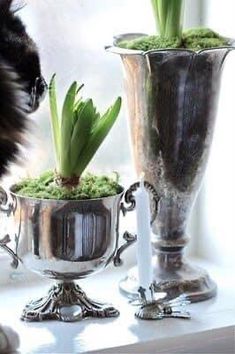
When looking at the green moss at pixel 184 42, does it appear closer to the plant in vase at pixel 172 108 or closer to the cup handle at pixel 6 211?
the plant in vase at pixel 172 108

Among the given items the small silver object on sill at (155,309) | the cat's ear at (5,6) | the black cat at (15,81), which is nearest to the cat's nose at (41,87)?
the black cat at (15,81)

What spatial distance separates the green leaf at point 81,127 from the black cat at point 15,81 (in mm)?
144

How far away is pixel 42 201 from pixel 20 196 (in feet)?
0.12

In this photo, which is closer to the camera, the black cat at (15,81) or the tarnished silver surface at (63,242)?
the tarnished silver surface at (63,242)

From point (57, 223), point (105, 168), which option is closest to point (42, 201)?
point (57, 223)

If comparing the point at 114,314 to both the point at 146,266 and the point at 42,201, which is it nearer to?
the point at 146,266

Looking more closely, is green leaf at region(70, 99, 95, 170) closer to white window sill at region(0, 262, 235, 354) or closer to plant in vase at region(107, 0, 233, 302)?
plant in vase at region(107, 0, 233, 302)

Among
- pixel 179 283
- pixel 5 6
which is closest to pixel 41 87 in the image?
pixel 5 6

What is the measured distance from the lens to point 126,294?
4.00 feet

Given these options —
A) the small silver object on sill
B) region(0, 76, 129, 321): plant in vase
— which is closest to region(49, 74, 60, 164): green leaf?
region(0, 76, 129, 321): plant in vase

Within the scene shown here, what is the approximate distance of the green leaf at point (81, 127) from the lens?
3.51 ft

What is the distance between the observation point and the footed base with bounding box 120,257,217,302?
47.4 inches

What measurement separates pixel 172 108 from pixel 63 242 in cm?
25

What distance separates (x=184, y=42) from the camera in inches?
46.1
